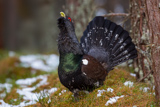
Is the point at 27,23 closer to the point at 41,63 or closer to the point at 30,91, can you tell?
the point at 41,63

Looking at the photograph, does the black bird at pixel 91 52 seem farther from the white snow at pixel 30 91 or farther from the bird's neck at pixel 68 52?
the white snow at pixel 30 91

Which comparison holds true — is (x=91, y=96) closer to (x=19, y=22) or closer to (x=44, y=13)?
(x=44, y=13)

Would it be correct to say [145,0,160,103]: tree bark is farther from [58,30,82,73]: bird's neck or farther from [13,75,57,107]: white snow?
[13,75,57,107]: white snow

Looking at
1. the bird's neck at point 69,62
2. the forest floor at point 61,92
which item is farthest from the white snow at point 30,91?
the bird's neck at point 69,62

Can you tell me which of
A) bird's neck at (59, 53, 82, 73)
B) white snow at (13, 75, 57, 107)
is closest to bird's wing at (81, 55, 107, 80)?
bird's neck at (59, 53, 82, 73)

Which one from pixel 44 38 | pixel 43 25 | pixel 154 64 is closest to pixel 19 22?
pixel 43 25

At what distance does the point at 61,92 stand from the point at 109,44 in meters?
1.53

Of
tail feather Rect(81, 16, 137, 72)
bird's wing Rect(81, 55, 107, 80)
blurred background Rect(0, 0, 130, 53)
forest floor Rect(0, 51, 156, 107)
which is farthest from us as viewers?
blurred background Rect(0, 0, 130, 53)

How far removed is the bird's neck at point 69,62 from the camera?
13.5ft

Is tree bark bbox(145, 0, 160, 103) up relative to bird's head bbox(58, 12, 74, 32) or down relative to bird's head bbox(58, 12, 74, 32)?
down

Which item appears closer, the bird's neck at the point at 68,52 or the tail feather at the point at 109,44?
the bird's neck at the point at 68,52

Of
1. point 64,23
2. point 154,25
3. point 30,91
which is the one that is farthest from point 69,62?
point 30,91

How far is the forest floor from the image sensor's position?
12.6 ft

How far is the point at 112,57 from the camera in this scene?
500 cm
